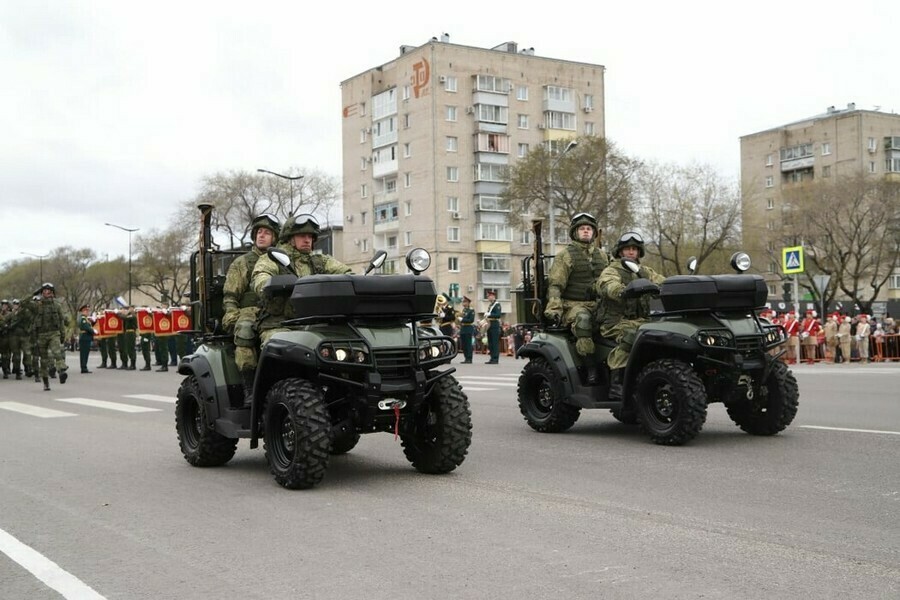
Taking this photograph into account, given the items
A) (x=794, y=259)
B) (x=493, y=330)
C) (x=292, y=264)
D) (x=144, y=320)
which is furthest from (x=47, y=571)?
(x=794, y=259)

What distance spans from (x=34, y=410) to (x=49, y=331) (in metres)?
5.83

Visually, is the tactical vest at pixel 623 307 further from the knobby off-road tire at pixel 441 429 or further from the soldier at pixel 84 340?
the soldier at pixel 84 340

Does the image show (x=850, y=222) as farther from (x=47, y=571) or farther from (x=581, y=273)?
(x=47, y=571)

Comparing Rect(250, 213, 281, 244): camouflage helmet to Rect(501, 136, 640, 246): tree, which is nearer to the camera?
Rect(250, 213, 281, 244): camouflage helmet

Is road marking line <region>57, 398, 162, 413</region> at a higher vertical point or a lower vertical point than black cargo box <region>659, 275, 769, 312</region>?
lower

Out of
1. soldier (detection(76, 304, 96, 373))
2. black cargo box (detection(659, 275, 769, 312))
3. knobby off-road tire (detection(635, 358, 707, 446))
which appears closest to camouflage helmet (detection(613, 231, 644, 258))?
black cargo box (detection(659, 275, 769, 312))

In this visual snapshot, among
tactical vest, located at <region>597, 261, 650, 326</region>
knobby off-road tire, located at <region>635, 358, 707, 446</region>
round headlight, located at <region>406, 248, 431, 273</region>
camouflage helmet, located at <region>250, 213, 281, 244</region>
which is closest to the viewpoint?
round headlight, located at <region>406, 248, 431, 273</region>

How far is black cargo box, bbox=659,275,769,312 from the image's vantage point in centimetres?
994

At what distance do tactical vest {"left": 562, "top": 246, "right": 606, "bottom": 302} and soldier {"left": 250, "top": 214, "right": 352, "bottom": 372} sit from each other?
10.7ft

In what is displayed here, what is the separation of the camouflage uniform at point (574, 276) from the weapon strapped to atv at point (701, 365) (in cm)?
69

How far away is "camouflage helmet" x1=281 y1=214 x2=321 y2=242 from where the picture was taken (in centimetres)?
892

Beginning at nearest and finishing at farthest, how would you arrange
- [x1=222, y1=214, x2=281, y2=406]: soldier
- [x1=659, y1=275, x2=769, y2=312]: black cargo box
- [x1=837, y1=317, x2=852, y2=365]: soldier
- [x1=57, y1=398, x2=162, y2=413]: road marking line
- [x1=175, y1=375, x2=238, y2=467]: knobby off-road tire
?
[x1=222, y1=214, x2=281, y2=406]: soldier < [x1=175, y1=375, x2=238, y2=467]: knobby off-road tire < [x1=659, y1=275, x2=769, y2=312]: black cargo box < [x1=57, y1=398, x2=162, y2=413]: road marking line < [x1=837, y1=317, x2=852, y2=365]: soldier

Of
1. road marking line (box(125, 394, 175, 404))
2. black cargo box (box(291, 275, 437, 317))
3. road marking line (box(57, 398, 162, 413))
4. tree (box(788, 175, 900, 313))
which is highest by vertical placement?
tree (box(788, 175, 900, 313))

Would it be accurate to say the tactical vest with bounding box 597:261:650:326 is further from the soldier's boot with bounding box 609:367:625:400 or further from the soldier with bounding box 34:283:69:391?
the soldier with bounding box 34:283:69:391
